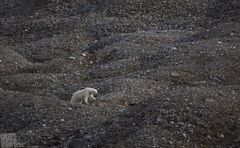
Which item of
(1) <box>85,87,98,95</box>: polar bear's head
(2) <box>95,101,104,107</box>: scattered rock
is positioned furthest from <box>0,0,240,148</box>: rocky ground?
(1) <box>85,87,98,95</box>: polar bear's head

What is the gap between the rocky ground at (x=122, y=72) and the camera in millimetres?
12422

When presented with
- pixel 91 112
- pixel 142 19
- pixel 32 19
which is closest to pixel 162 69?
pixel 91 112

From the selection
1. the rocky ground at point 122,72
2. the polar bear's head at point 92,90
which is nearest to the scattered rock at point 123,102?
the rocky ground at point 122,72

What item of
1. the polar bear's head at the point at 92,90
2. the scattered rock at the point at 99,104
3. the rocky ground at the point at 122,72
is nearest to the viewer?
the rocky ground at the point at 122,72

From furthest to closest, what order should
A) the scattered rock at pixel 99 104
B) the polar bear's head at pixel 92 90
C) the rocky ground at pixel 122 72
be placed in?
the polar bear's head at pixel 92 90 → the scattered rock at pixel 99 104 → the rocky ground at pixel 122 72

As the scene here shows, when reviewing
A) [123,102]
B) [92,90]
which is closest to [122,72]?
[92,90]

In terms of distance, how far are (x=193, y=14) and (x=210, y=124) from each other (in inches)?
532

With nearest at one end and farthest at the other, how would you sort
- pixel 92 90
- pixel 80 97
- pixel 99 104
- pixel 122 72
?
pixel 99 104 → pixel 80 97 → pixel 92 90 → pixel 122 72

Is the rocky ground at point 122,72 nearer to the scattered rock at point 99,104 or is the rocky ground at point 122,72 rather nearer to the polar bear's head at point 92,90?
the scattered rock at point 99,104

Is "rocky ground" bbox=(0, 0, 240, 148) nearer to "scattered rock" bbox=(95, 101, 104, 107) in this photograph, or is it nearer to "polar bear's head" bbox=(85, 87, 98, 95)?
"scattered rock" bbox=(95, 101, 104, 107)

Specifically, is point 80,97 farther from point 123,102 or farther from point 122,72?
point 122,72

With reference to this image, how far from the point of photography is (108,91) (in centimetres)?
1681

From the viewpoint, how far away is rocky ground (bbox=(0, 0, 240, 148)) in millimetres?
12422

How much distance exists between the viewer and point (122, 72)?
62.0 feet
